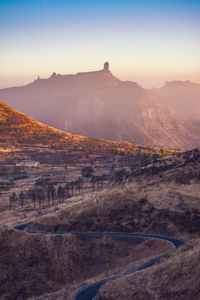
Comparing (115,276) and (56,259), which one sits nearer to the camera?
(115,276)

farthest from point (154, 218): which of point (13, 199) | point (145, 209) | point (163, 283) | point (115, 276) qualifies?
point (13, 199)

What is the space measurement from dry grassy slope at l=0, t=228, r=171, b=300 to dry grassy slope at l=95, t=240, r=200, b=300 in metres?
9.58

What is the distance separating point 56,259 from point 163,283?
26834 millimetres

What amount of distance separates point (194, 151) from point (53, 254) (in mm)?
67790

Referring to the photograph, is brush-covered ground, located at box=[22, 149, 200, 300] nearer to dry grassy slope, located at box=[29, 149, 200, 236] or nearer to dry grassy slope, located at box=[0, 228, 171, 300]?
dry grassy slope, located at box=[29, 149, 200, 236]

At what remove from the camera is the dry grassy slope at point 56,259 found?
210ft

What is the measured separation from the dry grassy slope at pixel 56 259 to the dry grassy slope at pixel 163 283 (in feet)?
31.4

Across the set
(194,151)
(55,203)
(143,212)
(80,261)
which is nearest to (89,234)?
(80,261)

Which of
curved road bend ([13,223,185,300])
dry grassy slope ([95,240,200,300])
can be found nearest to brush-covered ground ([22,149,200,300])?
dry grassy slope ([95,240,200,300])

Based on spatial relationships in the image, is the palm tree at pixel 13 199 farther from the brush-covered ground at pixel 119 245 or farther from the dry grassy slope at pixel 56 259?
the dry grassy slope at pixel 56 259

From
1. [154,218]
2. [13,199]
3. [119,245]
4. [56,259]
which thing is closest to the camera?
[56,259]

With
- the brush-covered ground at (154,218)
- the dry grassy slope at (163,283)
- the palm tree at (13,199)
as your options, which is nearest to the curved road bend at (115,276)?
the brush-covered ground at (154,218)

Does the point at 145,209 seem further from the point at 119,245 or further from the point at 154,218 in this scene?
the point at 119,245

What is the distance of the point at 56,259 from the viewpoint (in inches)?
2761
